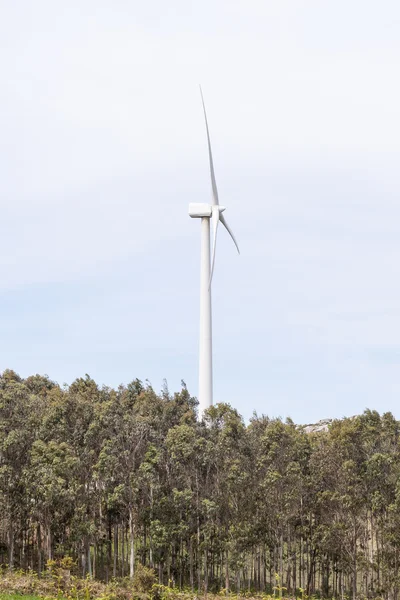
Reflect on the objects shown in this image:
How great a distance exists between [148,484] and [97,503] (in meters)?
4.32

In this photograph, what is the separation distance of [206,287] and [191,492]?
105ft

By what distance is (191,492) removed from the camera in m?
57.3

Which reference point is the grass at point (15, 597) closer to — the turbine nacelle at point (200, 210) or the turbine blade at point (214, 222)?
the turbine blade at point (214, 222)

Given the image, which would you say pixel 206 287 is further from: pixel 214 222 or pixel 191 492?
pixel 191 492

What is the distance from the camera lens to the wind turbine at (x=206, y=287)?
278 ft

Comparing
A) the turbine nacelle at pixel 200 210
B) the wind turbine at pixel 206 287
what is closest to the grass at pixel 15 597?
the wind turbine at pixel 206 287

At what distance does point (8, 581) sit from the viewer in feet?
142

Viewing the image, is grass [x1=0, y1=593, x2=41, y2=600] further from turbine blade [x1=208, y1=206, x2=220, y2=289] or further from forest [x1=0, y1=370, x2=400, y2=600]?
turbine blade [x1=208, y1=206, x2=220, y2=289]

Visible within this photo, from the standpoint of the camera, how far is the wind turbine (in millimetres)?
84750

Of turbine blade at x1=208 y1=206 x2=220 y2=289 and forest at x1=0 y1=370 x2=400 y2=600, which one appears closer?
forest at x1=0 y1=370 x2=400 y2=600

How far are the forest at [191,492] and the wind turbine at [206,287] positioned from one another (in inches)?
772

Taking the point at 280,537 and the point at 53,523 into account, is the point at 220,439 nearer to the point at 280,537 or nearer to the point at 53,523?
the point at 280,537

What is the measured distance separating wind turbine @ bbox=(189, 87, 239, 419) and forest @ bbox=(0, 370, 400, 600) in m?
19.6

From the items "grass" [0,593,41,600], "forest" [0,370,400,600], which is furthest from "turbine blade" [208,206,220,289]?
"grass" [0,593,41,600]
